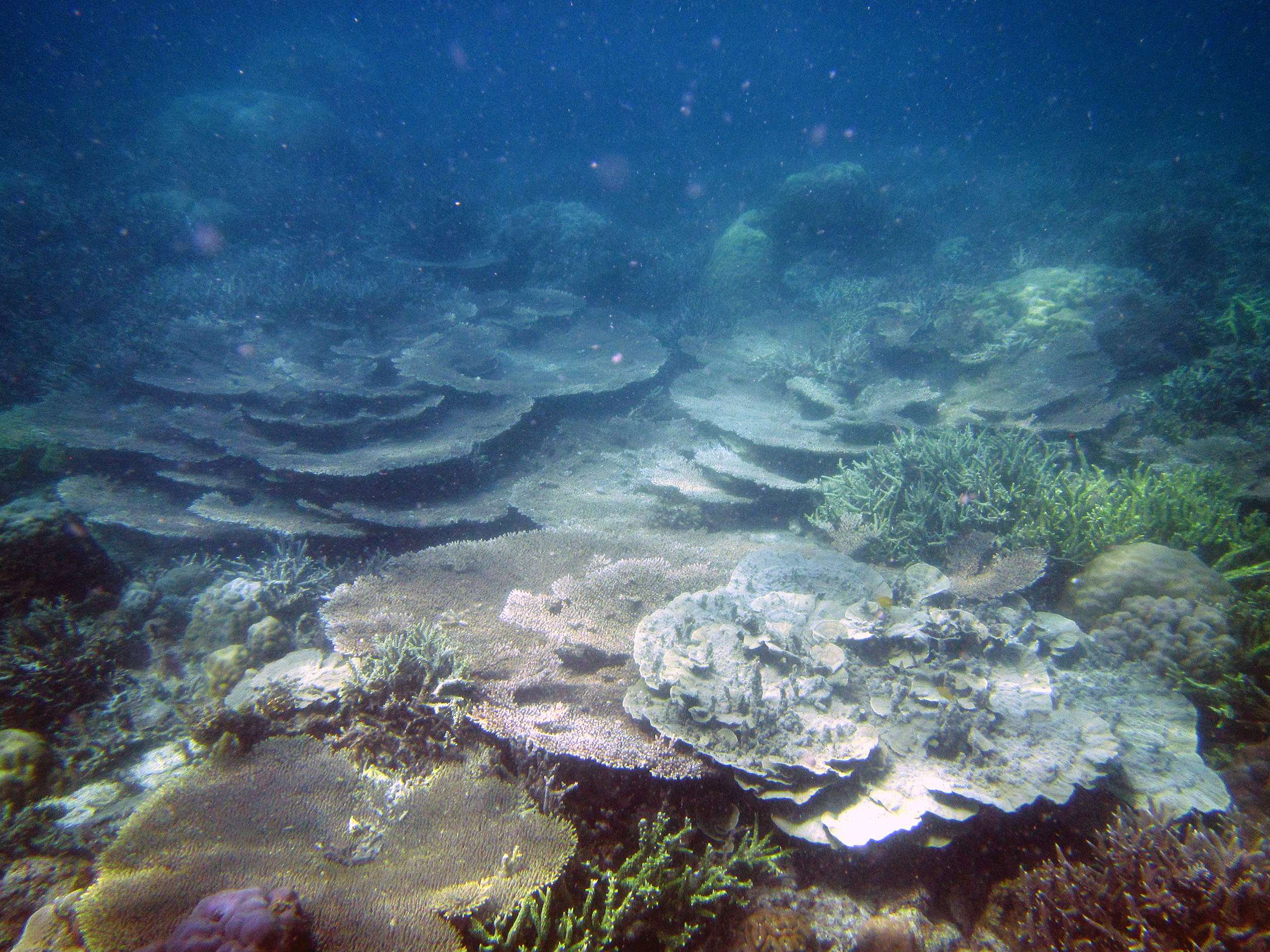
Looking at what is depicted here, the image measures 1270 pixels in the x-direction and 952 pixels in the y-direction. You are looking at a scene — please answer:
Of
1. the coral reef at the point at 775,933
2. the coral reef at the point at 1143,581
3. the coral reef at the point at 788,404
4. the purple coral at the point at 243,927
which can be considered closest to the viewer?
the purple coral at the point at 243,927

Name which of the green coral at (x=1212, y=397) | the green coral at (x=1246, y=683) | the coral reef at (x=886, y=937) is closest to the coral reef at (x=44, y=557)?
the coral reef at (x=886, y=937)

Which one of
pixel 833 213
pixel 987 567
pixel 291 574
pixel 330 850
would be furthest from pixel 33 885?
pixel 833 213

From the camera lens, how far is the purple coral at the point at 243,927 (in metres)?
1.84

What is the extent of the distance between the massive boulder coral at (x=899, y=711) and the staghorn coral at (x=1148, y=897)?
294mm

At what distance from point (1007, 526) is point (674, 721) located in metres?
3.98

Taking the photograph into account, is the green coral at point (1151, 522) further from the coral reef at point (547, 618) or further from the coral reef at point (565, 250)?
the coral reef at point (565, 250)

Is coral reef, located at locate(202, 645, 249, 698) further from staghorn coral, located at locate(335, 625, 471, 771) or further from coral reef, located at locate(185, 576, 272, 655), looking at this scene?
staghorn coral, located at locate(335, 625, 471, 771)

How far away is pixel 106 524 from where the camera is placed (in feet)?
17.5

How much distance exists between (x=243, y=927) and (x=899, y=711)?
10.7 ft

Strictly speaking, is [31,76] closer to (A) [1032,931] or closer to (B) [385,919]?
(B) [385,919]

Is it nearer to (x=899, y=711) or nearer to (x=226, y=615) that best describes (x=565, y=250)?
(x=226, y=615)

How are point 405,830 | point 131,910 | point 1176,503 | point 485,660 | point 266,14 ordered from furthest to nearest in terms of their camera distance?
1. point 266,14
2. point 1176,503
3. point 485,660
4. point 405,830
5. point 131,910

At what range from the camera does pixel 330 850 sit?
94.2 inches

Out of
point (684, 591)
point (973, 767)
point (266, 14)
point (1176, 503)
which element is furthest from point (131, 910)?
point (266, 14)
